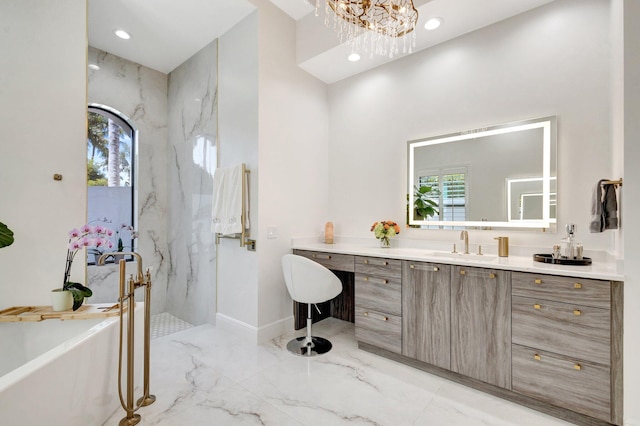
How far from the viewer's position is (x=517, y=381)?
1.84 meters

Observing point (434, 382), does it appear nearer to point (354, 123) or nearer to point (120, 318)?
point (120, 318)

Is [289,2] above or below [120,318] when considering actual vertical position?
above

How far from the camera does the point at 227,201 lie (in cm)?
296

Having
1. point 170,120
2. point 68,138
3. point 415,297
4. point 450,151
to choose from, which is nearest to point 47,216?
point 68,138

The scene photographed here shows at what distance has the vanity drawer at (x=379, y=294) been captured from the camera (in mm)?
2365

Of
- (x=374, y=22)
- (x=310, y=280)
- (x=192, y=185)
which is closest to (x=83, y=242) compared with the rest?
(x=310, y=280)

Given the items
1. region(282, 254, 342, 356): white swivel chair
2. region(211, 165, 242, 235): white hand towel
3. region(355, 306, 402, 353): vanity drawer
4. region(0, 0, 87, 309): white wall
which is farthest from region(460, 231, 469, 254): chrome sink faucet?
region(0, 0, 87, 309): white wall

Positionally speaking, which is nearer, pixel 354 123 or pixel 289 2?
pixel 289 2

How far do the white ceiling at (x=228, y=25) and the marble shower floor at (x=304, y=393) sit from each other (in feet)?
9.20

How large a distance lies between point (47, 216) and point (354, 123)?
111 inches

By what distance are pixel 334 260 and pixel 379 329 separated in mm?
696

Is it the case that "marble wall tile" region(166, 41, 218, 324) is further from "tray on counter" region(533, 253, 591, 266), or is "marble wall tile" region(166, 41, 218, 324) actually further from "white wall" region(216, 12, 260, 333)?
"tray on counter" region(533, 253, 591, 266)

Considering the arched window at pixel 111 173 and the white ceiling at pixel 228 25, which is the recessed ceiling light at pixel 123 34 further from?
the arched window at pixel 111 173

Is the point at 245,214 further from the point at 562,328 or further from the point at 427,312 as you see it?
the point at 562,328
